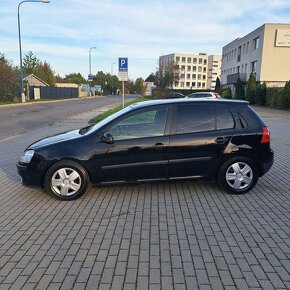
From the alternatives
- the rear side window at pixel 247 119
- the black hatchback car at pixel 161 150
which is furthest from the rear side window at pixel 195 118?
the rear side window at pixel 247 119

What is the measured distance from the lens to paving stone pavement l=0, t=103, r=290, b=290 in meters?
2.74

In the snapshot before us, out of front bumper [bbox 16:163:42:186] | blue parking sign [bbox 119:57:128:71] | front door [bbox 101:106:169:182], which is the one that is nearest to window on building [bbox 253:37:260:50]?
blue parking sign [bbox 119:57:128:71]

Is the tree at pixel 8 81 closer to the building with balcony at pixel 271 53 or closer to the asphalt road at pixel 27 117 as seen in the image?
the asphalt road at pixel 27 117

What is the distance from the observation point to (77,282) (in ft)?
8.82

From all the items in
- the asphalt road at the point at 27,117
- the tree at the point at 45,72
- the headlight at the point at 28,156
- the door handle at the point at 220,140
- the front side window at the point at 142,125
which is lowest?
the asphalt road at the point at 27,117

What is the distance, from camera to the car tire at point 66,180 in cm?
457

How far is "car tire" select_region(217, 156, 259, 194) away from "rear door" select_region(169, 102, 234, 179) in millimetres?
200

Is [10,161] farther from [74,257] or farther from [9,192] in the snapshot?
[74,257]

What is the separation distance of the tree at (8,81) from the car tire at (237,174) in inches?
1382

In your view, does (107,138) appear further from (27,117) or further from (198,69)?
(198,69)

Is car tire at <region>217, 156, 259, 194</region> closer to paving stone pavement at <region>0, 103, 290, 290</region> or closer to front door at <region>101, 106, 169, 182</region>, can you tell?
paving stone pavement at <region>0, 103, 290, 290</region>

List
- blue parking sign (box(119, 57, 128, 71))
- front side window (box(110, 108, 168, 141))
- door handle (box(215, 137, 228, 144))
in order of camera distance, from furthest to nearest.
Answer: blue parking sign (box(119, 57, 128, 71)) → door handle (box(215, 137, 228, 144)) → front side window (box(110, 108, 168, 141))

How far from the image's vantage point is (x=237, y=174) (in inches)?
191

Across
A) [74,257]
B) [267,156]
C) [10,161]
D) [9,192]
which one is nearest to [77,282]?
[74,257]
